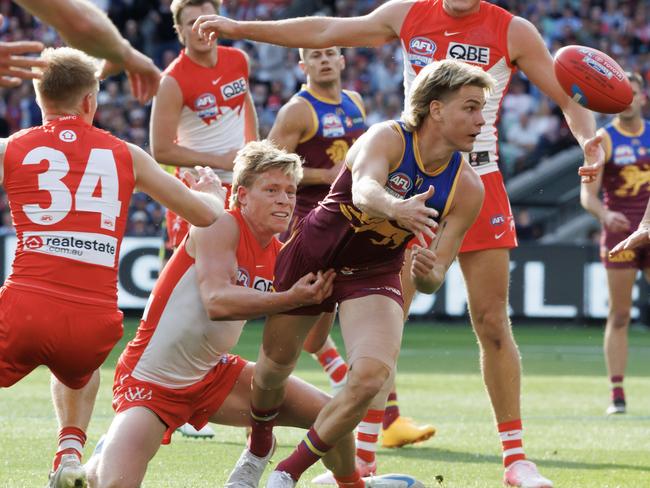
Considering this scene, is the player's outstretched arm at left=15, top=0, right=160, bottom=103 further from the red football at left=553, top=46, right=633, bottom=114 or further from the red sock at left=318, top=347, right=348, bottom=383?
the red sock at left=318, top=347, right=348, bottom=383

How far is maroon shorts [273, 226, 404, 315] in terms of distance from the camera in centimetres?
556

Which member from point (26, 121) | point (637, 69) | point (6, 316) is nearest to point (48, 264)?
A: point (6, 316)

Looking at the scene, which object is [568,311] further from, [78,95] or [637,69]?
[78,95]

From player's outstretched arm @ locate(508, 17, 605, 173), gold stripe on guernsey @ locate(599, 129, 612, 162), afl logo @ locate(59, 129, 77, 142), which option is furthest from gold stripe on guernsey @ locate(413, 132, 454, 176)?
gold stripe on guernsey @ locate(599, 129, 612, 162)

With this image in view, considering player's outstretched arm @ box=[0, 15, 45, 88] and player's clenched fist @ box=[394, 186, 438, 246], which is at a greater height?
player's outstretched arm @ box=[0, 15, 45, 88]

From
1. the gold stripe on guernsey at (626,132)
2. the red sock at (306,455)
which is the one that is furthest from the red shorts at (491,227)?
the gold stripe on guernsey at (626,132)

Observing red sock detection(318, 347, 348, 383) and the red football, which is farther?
red sock detection(318, 347, 348, 383)

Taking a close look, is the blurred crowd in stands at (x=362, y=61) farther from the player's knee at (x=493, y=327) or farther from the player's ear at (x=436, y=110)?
the player's ear at (x=436, y=110)

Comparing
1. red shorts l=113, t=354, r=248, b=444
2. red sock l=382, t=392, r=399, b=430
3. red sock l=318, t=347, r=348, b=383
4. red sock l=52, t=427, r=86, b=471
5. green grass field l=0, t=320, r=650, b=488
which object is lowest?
green grass field l=0, t=320, r=650, b=488

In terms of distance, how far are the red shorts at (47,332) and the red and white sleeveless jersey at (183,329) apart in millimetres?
236

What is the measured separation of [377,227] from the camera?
5473 mm

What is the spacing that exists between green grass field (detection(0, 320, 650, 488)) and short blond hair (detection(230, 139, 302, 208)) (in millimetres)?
1546

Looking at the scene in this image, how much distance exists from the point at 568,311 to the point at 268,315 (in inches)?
459

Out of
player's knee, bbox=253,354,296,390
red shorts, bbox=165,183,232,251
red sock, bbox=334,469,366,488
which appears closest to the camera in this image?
player's knee, bbox=253,354,296,390
